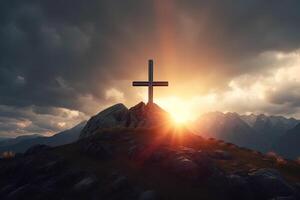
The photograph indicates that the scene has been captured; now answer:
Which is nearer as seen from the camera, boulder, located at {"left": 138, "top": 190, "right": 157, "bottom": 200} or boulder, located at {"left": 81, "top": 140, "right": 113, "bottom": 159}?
boulder, located at {"left": 138, "top": 190, "right": 157, "bottom": 200}

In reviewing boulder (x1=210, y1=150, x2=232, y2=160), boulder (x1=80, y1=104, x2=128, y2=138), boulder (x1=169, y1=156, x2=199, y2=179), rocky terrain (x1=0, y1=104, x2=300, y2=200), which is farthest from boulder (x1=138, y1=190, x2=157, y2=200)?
boulder (x1=80, y1=104, x2=128, y2=138)

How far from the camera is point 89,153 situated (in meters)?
55.8

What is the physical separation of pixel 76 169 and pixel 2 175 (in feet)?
47.6

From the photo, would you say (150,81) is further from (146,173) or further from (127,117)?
(146,173)

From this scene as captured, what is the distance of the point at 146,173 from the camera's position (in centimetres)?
4631

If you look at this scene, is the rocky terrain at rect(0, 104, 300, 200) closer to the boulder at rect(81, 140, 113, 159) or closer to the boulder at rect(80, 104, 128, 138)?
the boulder at rect(81, 140, 113, 159)

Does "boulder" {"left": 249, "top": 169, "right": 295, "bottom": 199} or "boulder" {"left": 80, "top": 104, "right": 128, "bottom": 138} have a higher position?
"boulder" {"left": 80, "top": 104, "right": 128, "bottom": 138}

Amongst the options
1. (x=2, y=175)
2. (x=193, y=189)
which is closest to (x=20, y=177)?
(x=2, y=175)

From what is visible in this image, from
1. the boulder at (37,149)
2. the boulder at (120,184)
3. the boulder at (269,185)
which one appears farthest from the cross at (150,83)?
the boulder at (269,185)

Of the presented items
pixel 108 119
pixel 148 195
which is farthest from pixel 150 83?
pixel 148 195

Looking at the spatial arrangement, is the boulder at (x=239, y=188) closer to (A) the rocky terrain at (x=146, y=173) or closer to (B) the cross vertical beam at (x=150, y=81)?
(A) the rocky terrain at (x=146, y=173)

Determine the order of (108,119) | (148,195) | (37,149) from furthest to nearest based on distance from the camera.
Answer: (108,119)
(37,149)
(148,195)

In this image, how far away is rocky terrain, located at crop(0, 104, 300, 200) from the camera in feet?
135

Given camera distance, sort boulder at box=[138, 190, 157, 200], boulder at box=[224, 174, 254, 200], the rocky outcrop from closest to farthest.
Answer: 1. boulder at box=[138, 190, 157, 200]
2. boulder at box=[224, 174, 254, 200]
3. the rocky outcrop
